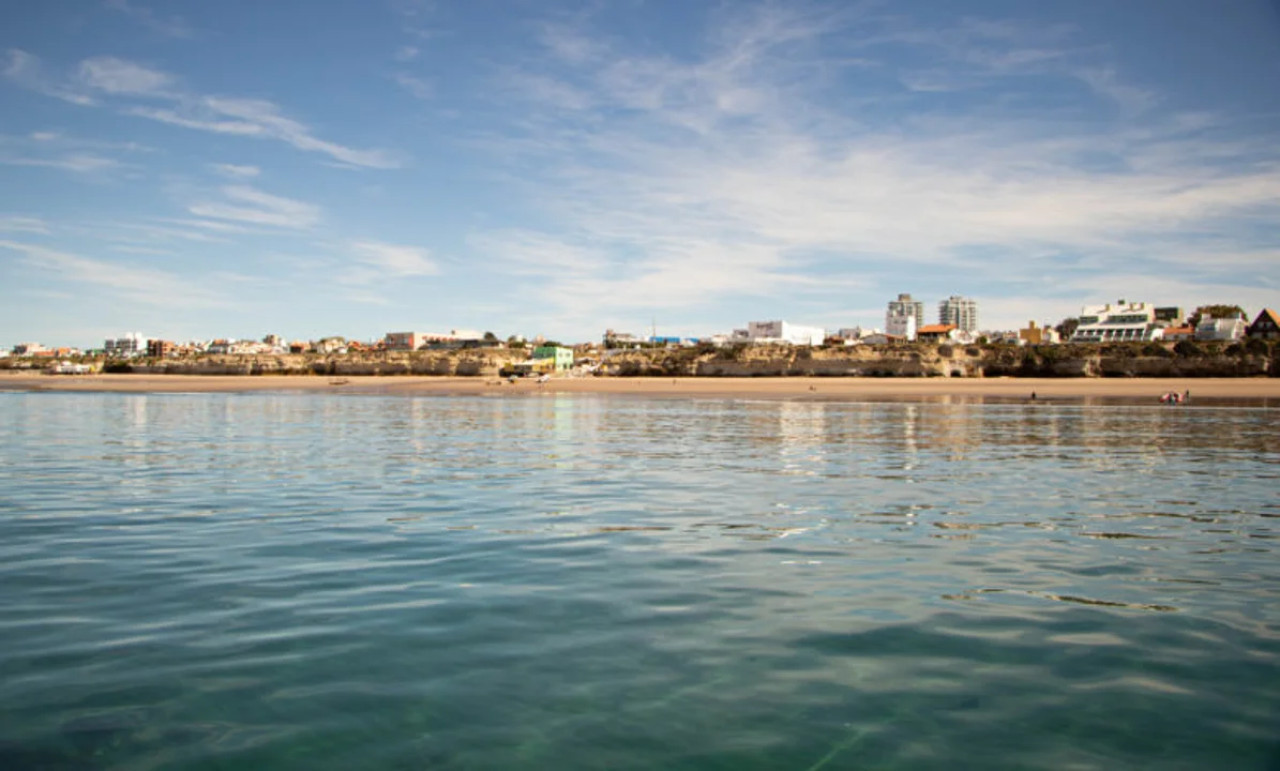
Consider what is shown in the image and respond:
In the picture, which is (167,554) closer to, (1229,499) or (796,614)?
(796,614)

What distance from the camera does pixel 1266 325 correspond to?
103625 millimetres

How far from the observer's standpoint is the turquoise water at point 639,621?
488 centimetres

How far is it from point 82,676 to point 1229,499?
16.4 meters

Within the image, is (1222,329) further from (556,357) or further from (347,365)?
(347,365)

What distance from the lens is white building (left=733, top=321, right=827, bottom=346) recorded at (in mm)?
160000

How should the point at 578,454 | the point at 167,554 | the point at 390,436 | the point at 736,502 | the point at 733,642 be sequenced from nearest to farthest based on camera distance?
the point at 733,642 → the point at 167,554 → the point at 736,502 → the point at 578,454 → the point at 390,436

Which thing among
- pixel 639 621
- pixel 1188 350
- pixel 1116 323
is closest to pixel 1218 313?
pixel 1116 323

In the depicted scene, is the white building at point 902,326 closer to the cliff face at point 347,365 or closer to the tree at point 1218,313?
the tree at point 1218,313

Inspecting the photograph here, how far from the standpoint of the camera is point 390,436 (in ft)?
90.5

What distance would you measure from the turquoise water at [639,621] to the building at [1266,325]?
107 meters

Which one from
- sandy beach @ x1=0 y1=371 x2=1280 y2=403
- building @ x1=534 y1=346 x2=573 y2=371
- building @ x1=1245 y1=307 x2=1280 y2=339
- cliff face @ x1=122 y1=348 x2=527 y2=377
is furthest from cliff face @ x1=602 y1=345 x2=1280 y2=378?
building @ x1=1245 y1=307 x2=1280 y2=339

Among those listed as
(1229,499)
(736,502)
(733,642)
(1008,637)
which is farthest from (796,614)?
(1229,499)

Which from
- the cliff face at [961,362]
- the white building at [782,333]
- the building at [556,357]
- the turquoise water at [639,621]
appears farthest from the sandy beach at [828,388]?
the white building at [782,333]

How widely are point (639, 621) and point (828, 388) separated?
68.2 meters
